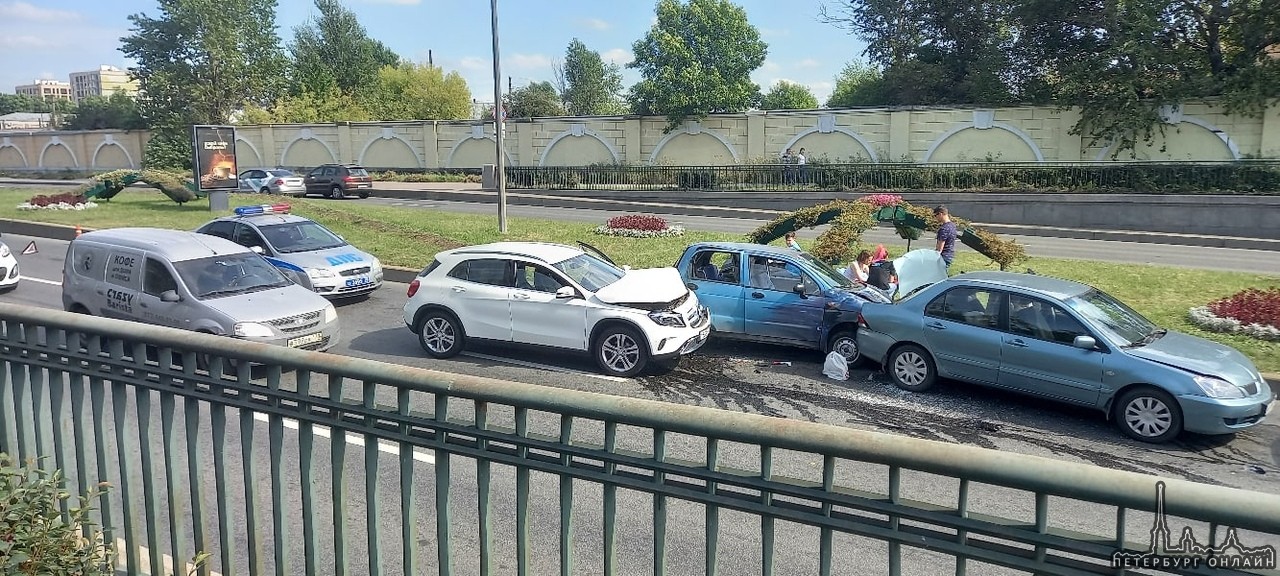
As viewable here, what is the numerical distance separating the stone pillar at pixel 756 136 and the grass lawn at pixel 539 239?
15503mm

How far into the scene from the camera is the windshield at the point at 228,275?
36.3 feet

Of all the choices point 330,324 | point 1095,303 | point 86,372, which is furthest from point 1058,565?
point 330,324

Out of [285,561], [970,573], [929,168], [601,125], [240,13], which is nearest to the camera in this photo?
→ [970,573]

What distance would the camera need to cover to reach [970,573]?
2184 mm

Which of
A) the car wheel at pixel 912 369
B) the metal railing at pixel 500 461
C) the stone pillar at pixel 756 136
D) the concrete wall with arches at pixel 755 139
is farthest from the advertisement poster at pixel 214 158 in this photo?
the metal railing at pixel 500 461

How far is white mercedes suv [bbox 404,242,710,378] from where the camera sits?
11008mm

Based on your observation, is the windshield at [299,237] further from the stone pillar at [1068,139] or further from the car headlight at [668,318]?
the stone pillar at [1068,139]

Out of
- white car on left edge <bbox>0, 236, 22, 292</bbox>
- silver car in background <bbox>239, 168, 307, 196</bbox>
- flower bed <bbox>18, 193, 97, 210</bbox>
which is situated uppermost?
silver car in background <bbox>239, 168, 307, 196</bbox>

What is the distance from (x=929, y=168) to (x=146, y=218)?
25.7 metres

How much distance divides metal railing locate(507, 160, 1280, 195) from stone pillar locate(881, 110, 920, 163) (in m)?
2.19

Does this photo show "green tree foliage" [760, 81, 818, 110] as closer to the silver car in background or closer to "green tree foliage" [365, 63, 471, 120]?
"green tree foliage" [365, 63, 471, 120]

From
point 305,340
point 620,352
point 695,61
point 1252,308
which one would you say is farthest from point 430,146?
point 1252,308

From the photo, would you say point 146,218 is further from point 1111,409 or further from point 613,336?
point 1111,409

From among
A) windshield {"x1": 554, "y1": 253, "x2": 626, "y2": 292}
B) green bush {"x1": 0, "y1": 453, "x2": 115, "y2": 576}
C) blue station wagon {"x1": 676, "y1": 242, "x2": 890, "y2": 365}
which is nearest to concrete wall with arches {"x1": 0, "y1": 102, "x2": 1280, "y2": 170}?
blue station wagon {"x1": 676, "y1": 242, "x2": 890, "y2": 365}
